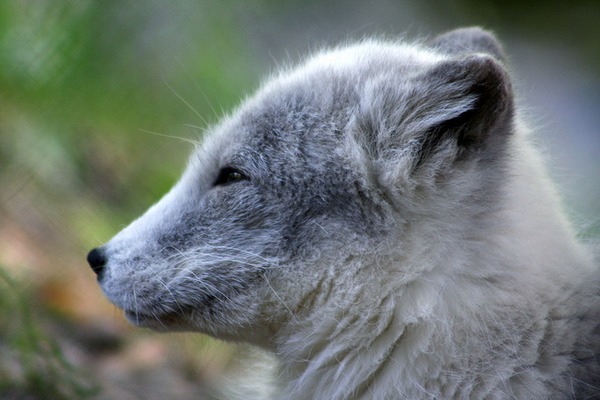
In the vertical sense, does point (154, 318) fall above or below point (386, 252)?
above

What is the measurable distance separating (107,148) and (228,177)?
3.17 meters

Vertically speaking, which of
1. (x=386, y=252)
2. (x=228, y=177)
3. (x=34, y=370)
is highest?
(x=228, y=177)

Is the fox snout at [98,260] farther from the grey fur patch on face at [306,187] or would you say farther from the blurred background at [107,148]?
the blurred background at [107,148]

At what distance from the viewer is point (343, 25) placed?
8852 millimetres

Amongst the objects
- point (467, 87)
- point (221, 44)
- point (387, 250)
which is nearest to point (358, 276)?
point (387, 250)

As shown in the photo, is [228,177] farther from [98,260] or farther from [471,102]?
[471,102]

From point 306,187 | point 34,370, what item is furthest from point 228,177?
point 34,370

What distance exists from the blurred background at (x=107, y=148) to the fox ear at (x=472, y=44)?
0.57ft

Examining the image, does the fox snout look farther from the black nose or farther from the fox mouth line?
the fox mouth line

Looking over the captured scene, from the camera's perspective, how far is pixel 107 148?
5852 millimetres

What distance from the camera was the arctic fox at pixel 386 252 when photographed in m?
2.47

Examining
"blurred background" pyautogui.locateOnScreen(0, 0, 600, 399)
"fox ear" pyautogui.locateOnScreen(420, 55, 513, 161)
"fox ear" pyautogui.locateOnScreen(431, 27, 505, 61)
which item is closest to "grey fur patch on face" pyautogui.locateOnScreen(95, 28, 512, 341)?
"fox ear" pyautogui.locateOnScreen(420, 55, 513, 161)

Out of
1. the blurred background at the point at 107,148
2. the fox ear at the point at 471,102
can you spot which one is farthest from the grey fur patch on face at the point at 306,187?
the blurred background at the point at 107,148

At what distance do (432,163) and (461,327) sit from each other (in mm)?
545
